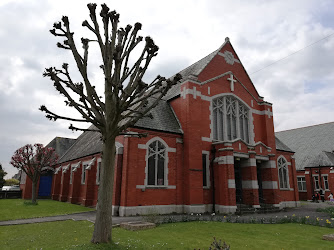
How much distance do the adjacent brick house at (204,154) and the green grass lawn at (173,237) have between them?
186 inches

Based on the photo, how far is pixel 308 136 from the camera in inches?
1529

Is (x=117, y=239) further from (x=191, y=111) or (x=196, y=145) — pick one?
(x=191, y=111)

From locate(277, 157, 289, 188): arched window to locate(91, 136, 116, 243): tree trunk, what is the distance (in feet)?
66.3

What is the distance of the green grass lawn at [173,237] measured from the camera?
301 inches

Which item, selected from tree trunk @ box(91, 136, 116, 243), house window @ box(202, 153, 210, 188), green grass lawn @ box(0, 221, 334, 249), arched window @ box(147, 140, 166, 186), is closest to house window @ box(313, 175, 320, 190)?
house window @ box(202, 153, 210, 188)

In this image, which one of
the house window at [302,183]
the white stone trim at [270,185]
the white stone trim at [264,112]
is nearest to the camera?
the white stone trim at [270,185]

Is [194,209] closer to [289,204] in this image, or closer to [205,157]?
[205,157]

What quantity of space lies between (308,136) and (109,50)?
131 ft

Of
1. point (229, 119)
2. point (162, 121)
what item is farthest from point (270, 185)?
point (162, 121)

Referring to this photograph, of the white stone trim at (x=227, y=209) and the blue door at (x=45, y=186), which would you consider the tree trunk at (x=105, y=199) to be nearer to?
the white stone trim at (x=227, y=209)

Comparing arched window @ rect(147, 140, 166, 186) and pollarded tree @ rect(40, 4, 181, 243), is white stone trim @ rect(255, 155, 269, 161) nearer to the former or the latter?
arched window @ rect(147, 140, 166, 186)

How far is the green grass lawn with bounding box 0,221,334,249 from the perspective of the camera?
7648 mm

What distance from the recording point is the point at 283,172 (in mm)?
23578

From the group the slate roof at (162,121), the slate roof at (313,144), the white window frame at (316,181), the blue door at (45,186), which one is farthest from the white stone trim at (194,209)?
the blue door at (45,186)
